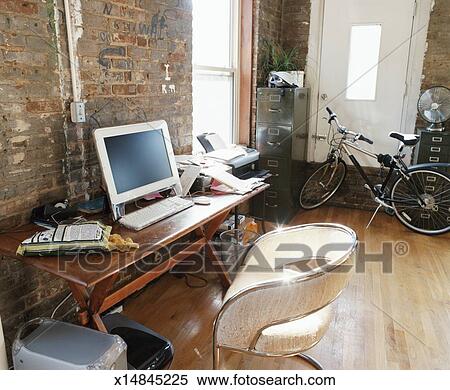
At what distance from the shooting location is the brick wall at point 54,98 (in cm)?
171

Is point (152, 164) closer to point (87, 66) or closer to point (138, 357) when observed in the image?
point (87, 66)

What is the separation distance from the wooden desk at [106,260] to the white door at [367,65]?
8.08 ft

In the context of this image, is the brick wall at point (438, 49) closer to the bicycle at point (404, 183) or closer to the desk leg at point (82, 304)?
the bicycle at point (404, 183)

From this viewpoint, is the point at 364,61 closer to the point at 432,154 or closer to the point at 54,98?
the point at 432,154

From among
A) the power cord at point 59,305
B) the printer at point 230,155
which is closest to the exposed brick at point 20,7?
the power cord at point 59,305

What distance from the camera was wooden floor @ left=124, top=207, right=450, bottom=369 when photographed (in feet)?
6.72

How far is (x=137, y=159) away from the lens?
2.04 m

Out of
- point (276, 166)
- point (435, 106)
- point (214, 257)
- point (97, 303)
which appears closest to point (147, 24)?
point (214, 257)

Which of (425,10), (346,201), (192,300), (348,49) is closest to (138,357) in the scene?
(192,300)

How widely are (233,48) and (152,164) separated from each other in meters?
2.13

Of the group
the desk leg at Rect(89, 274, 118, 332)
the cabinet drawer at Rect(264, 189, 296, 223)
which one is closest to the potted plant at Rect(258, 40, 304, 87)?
the cabinet drawer at Rect(264, 189, 296, 223)

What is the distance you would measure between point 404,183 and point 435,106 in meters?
0.77

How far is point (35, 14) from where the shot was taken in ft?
5.70

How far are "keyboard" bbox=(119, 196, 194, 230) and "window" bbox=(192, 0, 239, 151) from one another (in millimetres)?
1197
